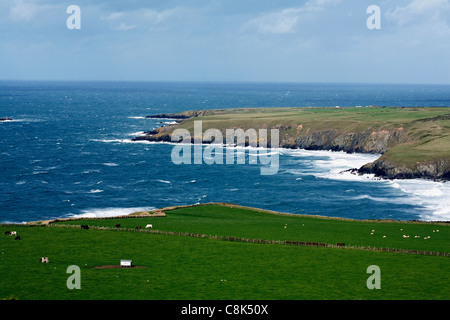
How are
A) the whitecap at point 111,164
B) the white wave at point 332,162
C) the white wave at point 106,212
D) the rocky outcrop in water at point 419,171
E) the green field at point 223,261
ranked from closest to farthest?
the green field at point 223,261, the white wave at point 106,212, the rocky outcrop in water at point 419,171, the white wave at point 332,162, the whitecap at point 111,164

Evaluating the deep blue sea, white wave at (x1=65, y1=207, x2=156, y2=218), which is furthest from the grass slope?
white wave at (x1=65, y1=207, x2=156, y2=218)

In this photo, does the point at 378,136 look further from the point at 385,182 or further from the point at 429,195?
the point at 429,195

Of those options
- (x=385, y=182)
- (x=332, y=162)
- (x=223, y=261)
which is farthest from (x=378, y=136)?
(x=223, y=261)

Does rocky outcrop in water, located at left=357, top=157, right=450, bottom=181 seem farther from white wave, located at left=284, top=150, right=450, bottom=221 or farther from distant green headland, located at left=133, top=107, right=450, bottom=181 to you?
white wave, located at left=284, top=150, right=450, bottom=221

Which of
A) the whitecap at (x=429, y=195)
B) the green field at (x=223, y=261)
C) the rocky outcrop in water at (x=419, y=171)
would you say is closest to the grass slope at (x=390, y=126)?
the rocky outcrop in water at (x=419, y=171)

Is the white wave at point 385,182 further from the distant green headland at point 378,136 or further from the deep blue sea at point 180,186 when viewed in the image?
the distant green headland at point 378,136

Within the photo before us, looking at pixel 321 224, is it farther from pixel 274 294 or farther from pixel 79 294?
pixel 79 294
